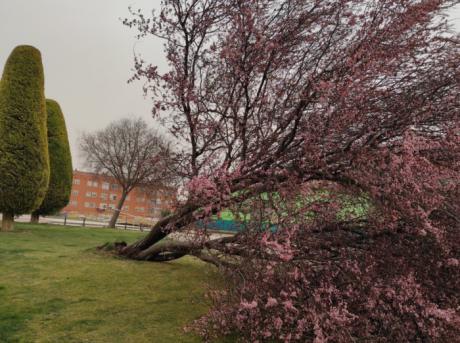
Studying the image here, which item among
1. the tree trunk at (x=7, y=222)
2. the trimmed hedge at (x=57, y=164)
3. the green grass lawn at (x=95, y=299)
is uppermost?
the trimmed hedge at (x=57, y=164)

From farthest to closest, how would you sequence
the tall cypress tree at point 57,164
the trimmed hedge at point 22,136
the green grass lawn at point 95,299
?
the tall cypress tree at point 57,164
the trimmed hedge at point 22,136
the green grass lawn at point 95,299

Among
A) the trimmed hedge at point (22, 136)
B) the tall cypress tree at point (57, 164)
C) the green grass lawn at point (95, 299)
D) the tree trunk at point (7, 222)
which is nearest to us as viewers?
the green grass lawn at point (95, 299)

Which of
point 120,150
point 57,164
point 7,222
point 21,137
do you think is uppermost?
point 120,150

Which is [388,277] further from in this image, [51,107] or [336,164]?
[51,107]

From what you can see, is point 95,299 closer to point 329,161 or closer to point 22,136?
point 329,161

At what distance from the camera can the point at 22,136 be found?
12703 mm

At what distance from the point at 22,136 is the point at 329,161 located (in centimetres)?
1210

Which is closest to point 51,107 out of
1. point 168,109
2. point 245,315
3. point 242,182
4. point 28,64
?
point 28,64

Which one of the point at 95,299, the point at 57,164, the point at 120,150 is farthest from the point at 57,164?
the point at 95,299

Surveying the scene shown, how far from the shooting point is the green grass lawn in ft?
12.8

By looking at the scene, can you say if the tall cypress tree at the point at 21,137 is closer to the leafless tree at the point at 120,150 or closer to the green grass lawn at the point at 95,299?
the green grass lawn at the point at 95,299

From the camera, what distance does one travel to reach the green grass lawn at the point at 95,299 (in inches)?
154

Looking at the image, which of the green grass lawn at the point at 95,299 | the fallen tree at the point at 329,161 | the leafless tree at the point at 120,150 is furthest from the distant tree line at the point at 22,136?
the leafless tree at the point at 120,150

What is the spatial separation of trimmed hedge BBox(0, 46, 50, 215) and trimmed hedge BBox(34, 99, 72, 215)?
146 inches
